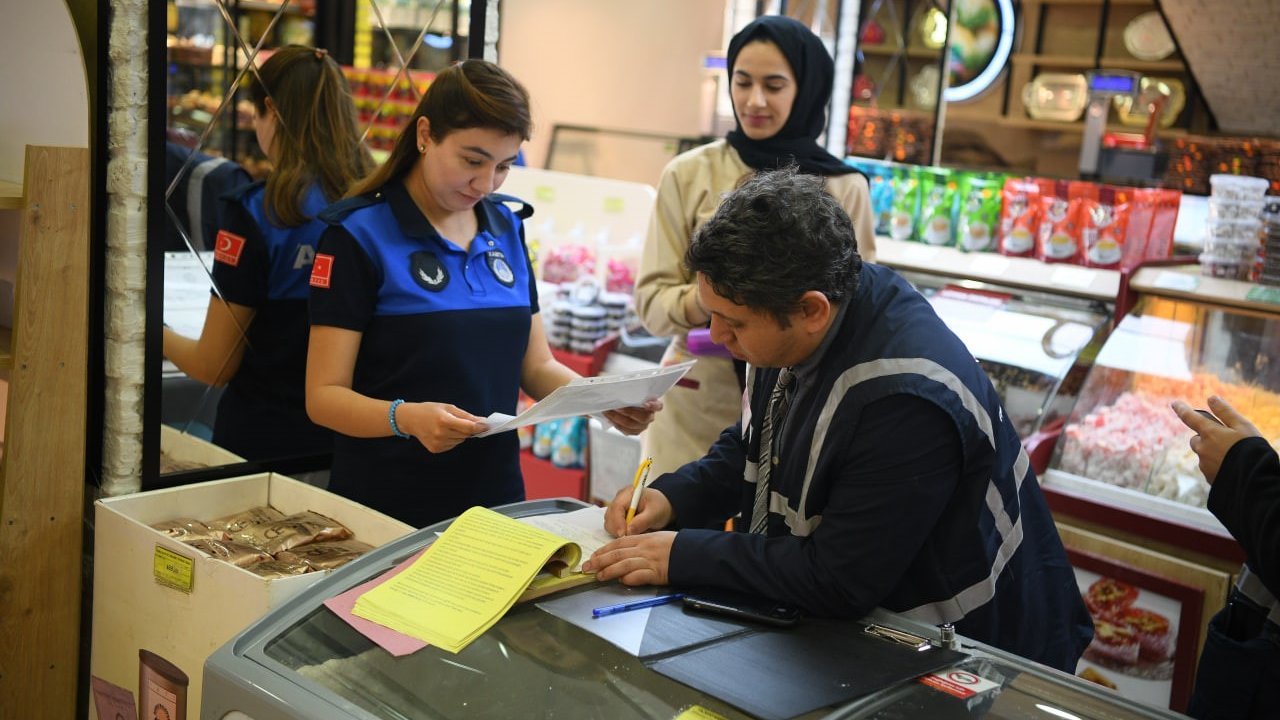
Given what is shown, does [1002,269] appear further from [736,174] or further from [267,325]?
[267,325]

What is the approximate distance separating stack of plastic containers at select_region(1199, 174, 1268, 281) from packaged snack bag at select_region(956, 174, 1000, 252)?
2.27 feet

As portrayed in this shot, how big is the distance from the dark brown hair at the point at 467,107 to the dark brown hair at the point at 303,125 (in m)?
0.30

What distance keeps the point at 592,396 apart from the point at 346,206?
0.63 meters

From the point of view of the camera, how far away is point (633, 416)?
7.22 ft

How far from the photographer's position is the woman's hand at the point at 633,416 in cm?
220

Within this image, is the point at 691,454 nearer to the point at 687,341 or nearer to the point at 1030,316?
the point at 687,341

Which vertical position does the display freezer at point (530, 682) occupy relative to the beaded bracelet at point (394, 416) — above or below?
below

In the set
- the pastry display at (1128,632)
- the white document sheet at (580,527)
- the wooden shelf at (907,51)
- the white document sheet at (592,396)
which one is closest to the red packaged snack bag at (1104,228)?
the pastry display at (1128,632)

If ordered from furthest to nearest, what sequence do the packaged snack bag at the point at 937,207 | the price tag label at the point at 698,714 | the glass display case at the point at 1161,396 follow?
1. the packaged snack bag at the point at 937,207
2. the glass display case at the point at 1161,396
3. the price tag label at the point at 698,714

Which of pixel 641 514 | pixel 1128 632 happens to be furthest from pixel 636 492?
pixel 1128 632

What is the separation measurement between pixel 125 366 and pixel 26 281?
9.3 inches

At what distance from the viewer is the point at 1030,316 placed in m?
3.61

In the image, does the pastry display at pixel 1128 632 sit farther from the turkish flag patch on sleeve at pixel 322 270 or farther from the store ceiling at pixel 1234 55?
the store ceiling at pixel 1234 55

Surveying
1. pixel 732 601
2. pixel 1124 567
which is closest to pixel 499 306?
pixel 732 601
